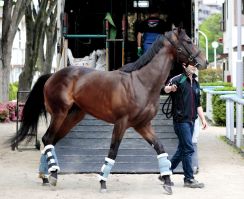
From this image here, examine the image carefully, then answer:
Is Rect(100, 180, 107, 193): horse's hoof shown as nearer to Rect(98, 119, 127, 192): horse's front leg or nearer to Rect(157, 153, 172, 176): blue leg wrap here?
Rect(98, 119, 127, 192): horse's front leg

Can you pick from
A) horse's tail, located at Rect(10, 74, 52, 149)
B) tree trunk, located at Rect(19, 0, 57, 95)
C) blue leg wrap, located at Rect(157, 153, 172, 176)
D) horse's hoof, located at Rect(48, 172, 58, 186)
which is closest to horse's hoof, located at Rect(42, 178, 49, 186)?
horse's hoof, located at Rect(48, 172, 58, 186)

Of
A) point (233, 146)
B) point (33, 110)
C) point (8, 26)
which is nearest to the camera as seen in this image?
point (33, 110)

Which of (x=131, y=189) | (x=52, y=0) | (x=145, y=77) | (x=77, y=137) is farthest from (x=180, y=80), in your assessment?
(x=52, y=0)

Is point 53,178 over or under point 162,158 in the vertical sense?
under

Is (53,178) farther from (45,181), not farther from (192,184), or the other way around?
(192,184)

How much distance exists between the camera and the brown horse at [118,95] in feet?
29.8

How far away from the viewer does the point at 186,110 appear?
9.34 m

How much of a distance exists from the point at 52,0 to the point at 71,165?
16.8 metres

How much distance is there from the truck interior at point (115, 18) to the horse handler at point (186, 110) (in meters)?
6.37

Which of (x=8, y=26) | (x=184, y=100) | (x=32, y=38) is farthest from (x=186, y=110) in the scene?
(x=32, y=38)

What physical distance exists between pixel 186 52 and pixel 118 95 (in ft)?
3.77

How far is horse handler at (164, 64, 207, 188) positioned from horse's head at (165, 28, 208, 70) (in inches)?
6.0

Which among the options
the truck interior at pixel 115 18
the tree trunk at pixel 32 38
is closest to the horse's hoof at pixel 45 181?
the truck interior at pixel 115 18

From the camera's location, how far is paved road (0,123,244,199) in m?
8.94
